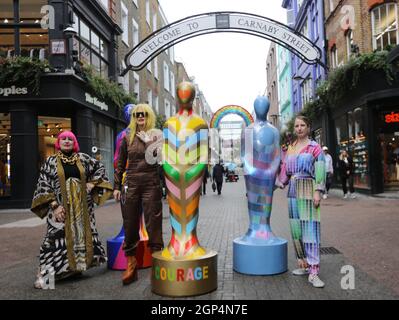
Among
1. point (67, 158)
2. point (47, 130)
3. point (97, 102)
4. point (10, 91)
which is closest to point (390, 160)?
point (97, 102)

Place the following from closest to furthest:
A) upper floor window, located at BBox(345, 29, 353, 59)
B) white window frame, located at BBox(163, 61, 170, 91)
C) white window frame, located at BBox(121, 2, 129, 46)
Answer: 1. upper floor window, located at BBox(345, 29, 353, 59)
2. white window frame, located at BBox(121, 2, 129, 46)
3. white window frame, located at BBox(163, 61, 170, 91)

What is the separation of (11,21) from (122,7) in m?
8.04

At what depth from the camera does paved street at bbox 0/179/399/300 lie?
4.48 meters

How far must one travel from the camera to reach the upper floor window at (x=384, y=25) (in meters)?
15.9

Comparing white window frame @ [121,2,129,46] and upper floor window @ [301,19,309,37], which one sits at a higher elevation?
upper floor window @ [301,19,309,37]

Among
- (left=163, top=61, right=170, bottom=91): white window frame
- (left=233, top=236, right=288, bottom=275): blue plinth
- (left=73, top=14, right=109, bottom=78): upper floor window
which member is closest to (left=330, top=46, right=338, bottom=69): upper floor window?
(left=73, top=14, right=109, bottom=78): upper floor window

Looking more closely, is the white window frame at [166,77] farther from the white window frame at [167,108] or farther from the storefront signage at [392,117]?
the storefront signage at [392,117]

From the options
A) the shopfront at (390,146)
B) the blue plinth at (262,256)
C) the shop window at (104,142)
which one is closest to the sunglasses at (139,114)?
the blue plinth at (262,256)

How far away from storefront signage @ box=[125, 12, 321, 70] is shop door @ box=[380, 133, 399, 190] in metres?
6.49

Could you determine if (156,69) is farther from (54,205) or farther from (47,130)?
(54,205)

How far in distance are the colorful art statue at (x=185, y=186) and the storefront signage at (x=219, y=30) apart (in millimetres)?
6822

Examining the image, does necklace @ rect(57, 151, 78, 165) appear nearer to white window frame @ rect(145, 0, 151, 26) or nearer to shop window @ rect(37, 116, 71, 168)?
shop window @ rect(37, 116, 71, 168)

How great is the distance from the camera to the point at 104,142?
18328 mm

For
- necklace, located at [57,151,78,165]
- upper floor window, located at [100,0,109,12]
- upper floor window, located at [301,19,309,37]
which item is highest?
upper floor window, located at [301,19,309,37]
